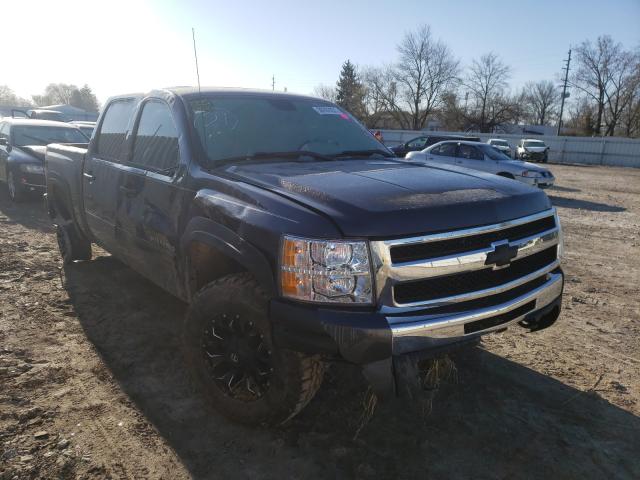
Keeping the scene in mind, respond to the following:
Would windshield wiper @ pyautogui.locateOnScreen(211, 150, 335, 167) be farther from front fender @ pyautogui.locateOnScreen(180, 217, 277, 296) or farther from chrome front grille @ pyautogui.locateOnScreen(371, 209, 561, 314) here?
chrome front grille @ pyautogui.locateOnScreen(371, 209, 561, 314)

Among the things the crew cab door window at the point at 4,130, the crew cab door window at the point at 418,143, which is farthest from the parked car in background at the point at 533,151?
the crew cab door window at the point at 4,130

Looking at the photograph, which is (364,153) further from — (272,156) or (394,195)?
(394,195)

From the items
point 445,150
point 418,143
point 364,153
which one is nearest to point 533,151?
point 418,143

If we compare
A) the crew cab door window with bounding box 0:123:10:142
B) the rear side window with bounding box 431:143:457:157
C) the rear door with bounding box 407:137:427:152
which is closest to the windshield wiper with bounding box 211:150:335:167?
the crew cab door window with bounding box 0:123:10:142

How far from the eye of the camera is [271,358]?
7.77ft

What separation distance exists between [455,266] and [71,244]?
4.63m

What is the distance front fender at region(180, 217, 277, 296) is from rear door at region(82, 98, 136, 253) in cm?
140

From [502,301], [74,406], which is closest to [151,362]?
[74,406]

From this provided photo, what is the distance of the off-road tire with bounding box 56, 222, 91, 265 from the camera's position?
5371mm

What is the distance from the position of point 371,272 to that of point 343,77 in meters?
80.6

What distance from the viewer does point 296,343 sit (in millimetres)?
2193

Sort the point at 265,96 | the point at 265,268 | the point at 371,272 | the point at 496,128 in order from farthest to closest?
the point at 496,128 < the point at 265,96 < the point at 265,268 < the point at 371,272

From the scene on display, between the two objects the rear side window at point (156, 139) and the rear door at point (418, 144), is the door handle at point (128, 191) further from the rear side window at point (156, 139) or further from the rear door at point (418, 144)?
the rear door at point (418, 144)

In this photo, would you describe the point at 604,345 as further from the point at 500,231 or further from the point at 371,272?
the point at 371,272
